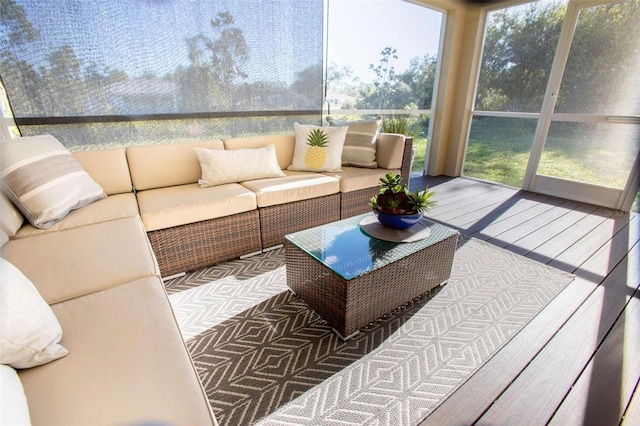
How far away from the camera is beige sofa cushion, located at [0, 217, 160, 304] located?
113 centimetres

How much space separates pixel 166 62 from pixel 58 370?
236cm

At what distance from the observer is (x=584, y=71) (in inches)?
120

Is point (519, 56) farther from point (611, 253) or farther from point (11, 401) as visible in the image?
point (11, 401)

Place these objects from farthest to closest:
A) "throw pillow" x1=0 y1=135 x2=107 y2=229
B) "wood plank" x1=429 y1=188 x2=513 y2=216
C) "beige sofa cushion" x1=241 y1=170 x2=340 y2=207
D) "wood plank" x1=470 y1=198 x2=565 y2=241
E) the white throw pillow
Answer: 1. "wood plank" x1=429 y1=188 x2=513 y2=216
2. "wood plank" x1=470 y1=198 x2=565 y2=241
3. "beige sofa cushion" x1=241 y1=170 x2=340 y2=207
4. "throw pillow" x1=0 y1=135 x2=107 y2=229
5. the white throw pillow

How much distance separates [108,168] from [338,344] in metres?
1.99

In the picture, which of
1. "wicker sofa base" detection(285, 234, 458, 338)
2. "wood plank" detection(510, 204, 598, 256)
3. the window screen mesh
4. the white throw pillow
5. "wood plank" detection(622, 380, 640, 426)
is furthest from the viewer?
"wood plank" detection(510, 204, 598, 256)

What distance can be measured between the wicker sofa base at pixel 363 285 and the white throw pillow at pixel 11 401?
3.33ft

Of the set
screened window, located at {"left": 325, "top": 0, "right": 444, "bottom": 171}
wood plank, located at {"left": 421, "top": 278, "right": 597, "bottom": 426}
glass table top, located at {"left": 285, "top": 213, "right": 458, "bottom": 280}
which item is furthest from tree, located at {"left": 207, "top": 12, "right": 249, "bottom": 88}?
wood plank, located at {"left": 421, "top": 278, "right": 597, "bottom": 426}

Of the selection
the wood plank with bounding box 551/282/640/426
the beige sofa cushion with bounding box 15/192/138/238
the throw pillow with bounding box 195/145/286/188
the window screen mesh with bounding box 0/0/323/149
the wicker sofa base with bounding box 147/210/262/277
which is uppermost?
the window screen mesh with bounding box 0/0/323/149

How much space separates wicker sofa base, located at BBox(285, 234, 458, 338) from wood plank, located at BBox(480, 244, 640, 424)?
1.91 ft

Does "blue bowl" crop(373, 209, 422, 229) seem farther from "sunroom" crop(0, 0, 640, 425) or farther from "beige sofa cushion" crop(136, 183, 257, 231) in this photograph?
"beige sofa cushion" crop(136, 183, 257, 231)

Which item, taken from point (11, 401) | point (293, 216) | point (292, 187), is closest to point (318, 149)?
point (292, 187)

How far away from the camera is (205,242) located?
1.98 meters

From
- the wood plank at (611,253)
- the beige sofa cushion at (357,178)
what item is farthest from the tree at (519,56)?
the beige sofa cushion at (357,178)
